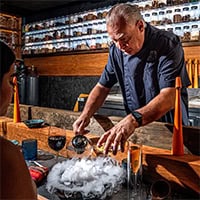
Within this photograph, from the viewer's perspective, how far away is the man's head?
1579 millimetres

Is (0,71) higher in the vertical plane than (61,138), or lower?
higher

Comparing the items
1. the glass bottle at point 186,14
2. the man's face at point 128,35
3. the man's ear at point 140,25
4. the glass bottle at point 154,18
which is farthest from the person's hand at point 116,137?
the glass bottle at point 154,18

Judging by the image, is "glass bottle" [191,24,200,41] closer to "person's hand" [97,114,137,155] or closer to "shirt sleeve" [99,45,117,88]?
"shirt sleeve" [99,45,117,88]

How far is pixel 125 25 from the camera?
1585 millimetres

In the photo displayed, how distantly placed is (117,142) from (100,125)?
0.48 m

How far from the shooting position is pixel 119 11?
5.18ft

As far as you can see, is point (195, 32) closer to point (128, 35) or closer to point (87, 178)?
point (128, 35)

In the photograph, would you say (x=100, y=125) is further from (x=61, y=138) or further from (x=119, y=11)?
(x=119, y=11)

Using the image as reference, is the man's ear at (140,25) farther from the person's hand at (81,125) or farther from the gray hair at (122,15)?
the person's hand at (81,125)

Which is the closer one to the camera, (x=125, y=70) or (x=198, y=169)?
(x=198, y=169)

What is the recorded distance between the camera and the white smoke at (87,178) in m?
0.92

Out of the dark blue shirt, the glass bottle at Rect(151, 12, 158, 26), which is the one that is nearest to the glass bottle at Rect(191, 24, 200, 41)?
the glass bottle at Rect(151, 12, 158, 26)

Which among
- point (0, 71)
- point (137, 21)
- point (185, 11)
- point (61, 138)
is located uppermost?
point (185, 11)

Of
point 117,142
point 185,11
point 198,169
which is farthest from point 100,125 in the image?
point 185,11
